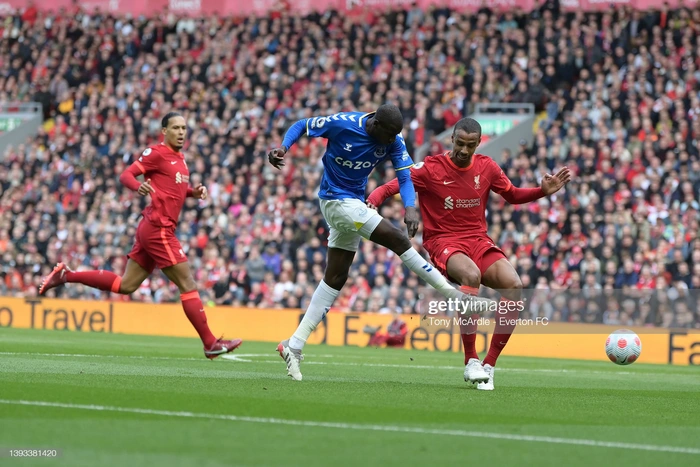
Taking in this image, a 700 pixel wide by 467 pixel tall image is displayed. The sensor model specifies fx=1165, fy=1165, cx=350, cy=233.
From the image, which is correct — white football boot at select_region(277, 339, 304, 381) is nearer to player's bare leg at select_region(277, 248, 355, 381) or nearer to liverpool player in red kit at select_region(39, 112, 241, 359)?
player's bare leg at select_region(277, 248, 355, 381)

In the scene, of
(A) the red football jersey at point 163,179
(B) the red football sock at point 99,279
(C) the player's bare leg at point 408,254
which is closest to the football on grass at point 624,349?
(C) the player's bare leg at point 408,254

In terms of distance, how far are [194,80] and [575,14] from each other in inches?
409

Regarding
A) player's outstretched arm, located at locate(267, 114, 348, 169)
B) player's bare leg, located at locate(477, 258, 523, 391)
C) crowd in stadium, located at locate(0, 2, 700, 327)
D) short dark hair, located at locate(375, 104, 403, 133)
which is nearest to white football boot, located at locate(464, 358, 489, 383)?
player's bare leg, located at locate(477, 258, 523, 391)

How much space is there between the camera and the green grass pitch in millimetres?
6102

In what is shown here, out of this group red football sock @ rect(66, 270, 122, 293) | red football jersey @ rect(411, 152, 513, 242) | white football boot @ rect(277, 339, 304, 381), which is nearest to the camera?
white football boot @ rect(277, 339, 304, 381)

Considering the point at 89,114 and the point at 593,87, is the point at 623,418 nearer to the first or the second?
the point at 593,87

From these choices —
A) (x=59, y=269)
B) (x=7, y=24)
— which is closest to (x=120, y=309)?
(x=59, y=269)

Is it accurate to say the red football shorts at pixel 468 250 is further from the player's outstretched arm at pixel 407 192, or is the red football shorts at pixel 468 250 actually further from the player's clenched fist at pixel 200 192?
the player's clenched fist at pixel 200 192

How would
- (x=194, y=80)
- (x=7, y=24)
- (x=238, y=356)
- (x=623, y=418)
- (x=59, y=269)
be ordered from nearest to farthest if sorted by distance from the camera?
(x=623, y=418) → (x=59, y=269) → (x=238, y=356) → (x=194, y=80) → (x=7, y=24)

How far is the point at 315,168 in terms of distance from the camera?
26734mm

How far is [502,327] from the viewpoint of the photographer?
35.1 ft

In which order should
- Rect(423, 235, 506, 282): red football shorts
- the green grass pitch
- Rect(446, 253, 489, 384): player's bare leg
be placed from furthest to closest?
Rect(423, 235, 506, 282): red football shorts < Rect(446, 253, 489, 384): player's bare leg < the green grass pitch

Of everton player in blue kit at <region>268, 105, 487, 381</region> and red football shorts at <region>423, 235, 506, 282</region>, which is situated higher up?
everton player in blue kit at <region>268, 105, 487, 381</region>

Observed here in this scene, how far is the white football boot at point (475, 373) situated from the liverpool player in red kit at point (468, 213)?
0.16ft
